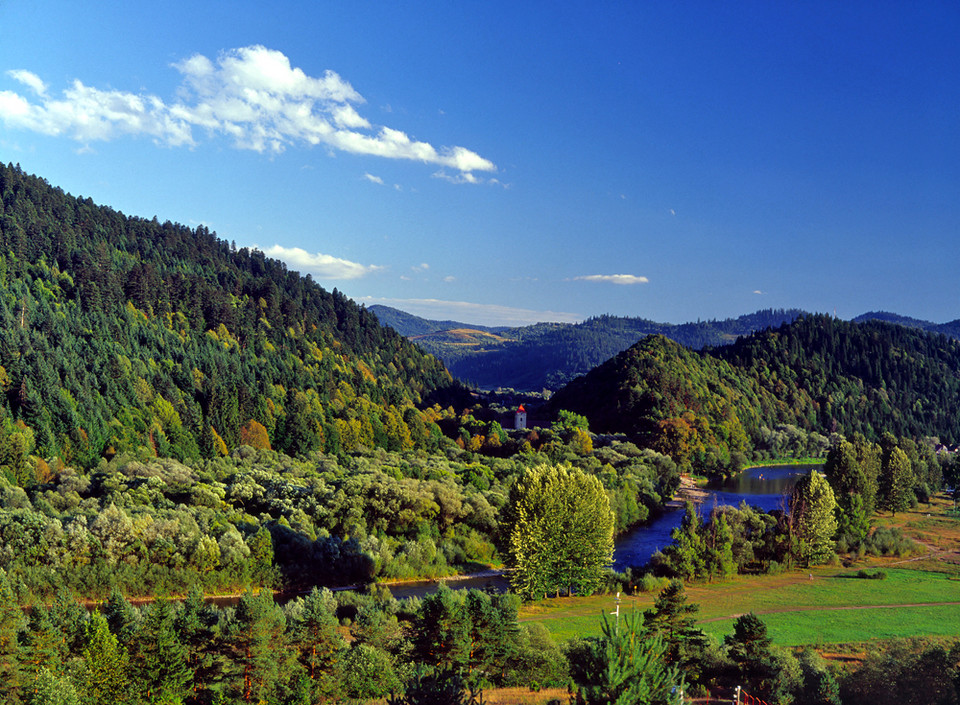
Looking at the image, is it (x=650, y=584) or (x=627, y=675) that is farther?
(x=650, y=584)

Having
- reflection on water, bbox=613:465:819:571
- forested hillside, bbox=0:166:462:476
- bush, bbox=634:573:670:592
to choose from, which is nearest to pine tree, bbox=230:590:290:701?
bush, bbox=634:573:670:592

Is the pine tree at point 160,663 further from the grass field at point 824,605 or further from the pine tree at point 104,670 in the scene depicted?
the grass field at point 824,605

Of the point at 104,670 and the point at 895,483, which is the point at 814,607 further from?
the point at 895,483

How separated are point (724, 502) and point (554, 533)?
63.5 metres

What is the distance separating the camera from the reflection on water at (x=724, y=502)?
247 ft

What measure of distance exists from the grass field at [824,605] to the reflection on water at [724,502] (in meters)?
11.7

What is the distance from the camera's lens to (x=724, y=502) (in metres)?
111

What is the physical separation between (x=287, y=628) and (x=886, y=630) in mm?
39677

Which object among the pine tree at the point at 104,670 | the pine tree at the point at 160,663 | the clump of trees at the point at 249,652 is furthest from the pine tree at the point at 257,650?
the pine tree at the point at 104,670

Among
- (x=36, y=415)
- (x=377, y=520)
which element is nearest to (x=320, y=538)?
(x=377, y=520)

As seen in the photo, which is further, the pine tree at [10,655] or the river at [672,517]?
the river at [672,517]

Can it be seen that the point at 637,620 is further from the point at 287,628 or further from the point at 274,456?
the point at 274,456

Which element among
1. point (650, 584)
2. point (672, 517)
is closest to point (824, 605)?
point (650, 584)

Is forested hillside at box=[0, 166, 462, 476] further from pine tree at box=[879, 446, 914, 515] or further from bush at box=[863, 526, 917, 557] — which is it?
pine tree at box=[879, 446, 914, 515]
